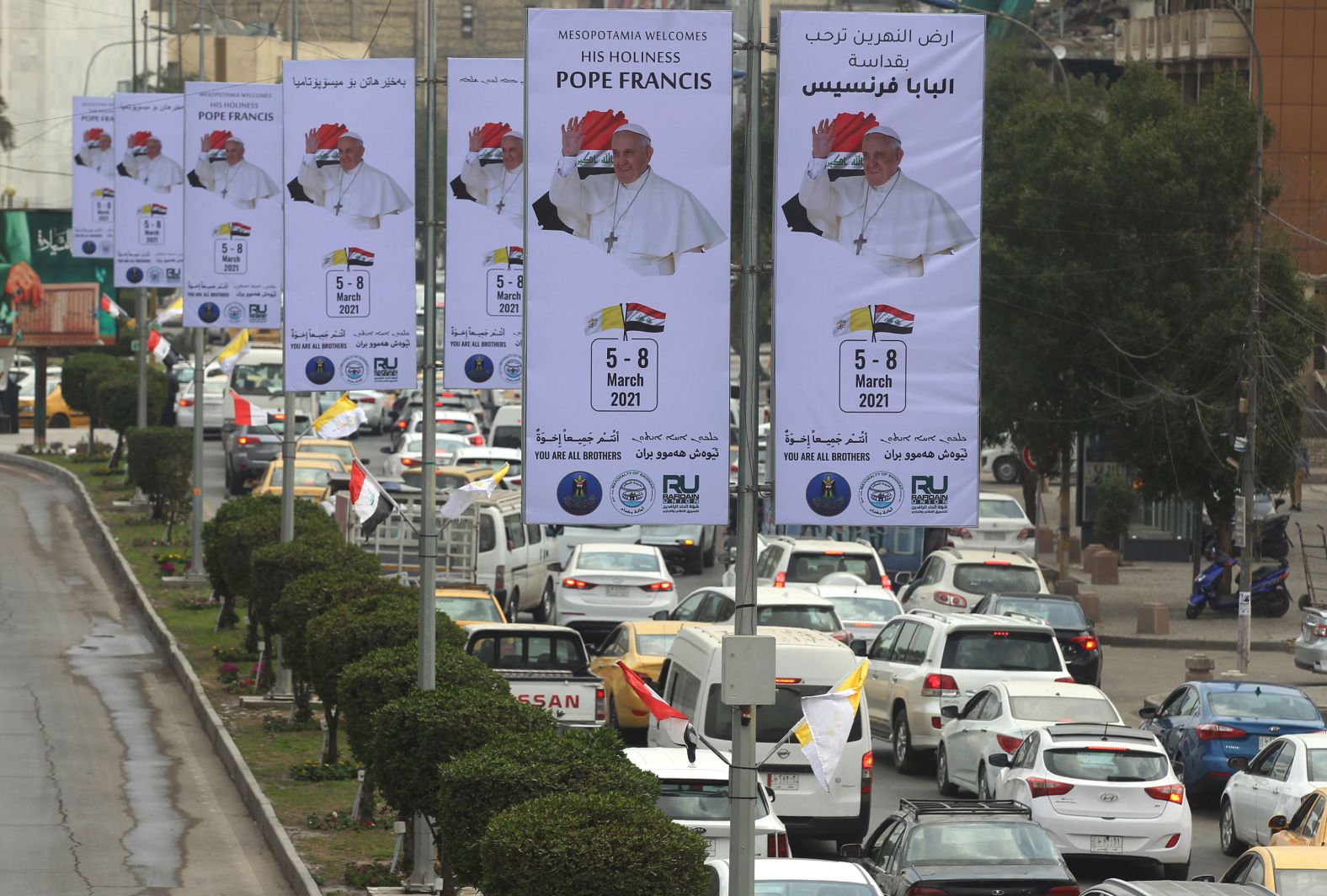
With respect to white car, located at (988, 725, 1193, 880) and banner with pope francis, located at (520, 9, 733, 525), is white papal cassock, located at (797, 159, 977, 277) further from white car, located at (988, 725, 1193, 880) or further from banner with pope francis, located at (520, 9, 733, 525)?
white car, located at (988, 725, 1193, 880)

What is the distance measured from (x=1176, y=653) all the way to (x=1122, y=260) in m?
8.50

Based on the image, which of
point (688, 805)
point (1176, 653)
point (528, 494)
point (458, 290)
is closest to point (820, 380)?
point (528, 494)

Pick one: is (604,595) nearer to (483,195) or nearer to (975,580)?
(975,580)

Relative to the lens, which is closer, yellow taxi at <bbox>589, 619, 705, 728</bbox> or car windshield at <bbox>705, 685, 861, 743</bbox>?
car windshield at <bbox>705, 685, 861, 743</bbox>

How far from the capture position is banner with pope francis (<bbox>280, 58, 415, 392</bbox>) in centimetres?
1752

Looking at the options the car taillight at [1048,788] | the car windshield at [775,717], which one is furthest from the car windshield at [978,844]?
the car windshield at [775,717]

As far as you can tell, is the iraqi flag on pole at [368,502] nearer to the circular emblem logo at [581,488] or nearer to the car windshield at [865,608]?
the car windshield at [865,608]

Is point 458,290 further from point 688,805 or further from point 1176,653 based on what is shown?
point 1176,653

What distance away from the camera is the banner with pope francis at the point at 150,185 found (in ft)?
109

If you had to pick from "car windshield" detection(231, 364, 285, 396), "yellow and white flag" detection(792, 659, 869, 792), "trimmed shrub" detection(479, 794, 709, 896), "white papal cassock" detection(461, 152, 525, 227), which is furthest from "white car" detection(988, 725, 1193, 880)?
"car windshield" detection(231, 364, 285, 396)

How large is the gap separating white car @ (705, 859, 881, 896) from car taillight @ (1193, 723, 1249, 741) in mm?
9590

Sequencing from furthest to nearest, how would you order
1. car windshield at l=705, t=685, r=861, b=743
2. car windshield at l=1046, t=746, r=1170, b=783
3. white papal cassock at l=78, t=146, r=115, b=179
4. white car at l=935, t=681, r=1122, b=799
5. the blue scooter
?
white papal cassock at l=78, t=146, r=115, b=179 < the blue scooter < white car at l=935, t=681, r=1122, b=799 < car windshield at l=705, t=685, r=861, b=743 < car windshield at l=1046, t=746, r=1170, b=783

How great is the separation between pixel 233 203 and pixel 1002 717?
10.8 meters

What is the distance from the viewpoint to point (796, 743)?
17.8m
